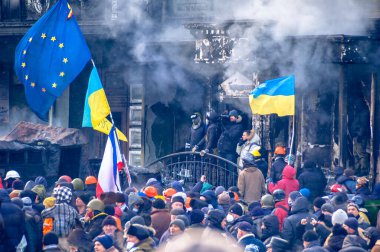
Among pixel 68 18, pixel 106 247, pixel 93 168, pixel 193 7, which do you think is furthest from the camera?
pixel 193 7

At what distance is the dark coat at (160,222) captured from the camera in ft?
37.8

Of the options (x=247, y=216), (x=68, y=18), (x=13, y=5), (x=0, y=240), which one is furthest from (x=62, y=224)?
(x=13, y=5)

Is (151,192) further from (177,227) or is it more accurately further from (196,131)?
(196,131)

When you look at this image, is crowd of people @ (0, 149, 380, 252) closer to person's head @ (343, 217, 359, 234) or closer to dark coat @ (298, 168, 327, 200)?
person's head @ (343, 217, 359, 234)

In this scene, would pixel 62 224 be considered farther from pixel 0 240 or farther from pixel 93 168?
pixel 93 168

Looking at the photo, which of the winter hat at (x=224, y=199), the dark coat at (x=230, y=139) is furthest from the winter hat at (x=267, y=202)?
the dark coat at (x=230, y=139)

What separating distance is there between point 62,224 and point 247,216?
212 cm

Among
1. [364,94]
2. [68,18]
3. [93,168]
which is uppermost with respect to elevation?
[68,18]

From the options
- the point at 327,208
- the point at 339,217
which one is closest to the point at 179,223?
Answer: the point at 339,217

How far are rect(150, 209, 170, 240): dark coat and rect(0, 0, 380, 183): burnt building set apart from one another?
21.0 feet

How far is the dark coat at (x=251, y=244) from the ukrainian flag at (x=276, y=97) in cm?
693

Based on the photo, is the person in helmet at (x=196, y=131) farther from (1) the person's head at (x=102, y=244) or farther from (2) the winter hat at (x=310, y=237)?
(1) the person's head at (x=102, y=244)

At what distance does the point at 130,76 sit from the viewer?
73.9 ft

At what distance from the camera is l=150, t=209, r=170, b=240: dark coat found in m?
11.5
